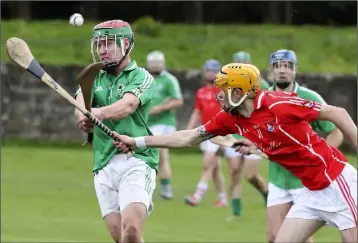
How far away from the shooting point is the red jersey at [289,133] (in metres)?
8.12

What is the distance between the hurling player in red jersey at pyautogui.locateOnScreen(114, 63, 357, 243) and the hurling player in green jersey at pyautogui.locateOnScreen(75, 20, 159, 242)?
0.34 m

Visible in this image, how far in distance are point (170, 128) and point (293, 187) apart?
23.2 feet

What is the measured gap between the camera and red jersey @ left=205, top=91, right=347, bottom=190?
8125 mm

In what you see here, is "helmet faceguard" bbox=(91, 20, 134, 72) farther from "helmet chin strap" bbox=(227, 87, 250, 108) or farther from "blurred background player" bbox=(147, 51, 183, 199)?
"blurred background player" bbox=(147, 51, 183, 199)

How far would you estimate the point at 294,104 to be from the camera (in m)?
8.11

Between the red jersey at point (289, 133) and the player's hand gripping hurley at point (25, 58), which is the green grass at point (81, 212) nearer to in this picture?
the red jersey at point (289, 133)

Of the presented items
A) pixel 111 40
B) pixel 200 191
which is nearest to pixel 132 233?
pixel 111 40

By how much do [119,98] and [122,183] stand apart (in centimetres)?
72

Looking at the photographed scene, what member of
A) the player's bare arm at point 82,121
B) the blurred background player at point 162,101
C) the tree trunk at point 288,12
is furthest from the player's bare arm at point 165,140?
the tree trunk at point 288,12

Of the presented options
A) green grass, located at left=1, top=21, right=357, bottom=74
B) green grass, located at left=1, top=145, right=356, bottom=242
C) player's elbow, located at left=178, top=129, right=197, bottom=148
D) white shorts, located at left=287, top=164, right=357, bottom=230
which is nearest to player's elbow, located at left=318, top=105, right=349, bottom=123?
white shorts, located at left=287, top=164, right=357, bottom=230

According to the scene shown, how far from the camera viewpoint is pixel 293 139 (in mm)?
8227

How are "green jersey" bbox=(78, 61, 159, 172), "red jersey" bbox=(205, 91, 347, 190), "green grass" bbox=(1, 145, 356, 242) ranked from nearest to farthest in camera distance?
"red jersey" bbox=(205, 91, 347, 190), "green jersey" bbox=(78, 61, 159, 172), "green grass" bbox=(1, 145, 356, 242)

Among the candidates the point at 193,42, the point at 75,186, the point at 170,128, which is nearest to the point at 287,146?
the point at 170,128

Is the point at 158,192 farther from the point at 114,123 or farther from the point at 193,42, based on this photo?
the point at 193,42
